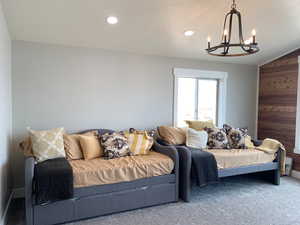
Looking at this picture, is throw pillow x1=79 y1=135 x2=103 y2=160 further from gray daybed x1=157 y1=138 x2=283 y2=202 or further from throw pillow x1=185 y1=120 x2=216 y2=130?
throw pillow x1=185 y1=120 x2=216 y2=130

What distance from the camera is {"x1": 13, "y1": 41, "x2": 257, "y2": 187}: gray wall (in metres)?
3.38

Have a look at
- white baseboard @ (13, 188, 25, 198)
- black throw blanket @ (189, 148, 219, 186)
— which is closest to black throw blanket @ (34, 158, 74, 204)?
white baseboard @ (13, 188, 25, 198)

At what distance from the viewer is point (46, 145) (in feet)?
9.70

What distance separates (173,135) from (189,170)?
2.61 feet

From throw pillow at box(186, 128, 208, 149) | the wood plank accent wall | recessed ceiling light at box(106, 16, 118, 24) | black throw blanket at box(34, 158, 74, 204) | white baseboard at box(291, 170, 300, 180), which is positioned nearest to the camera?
black throw blanket at box(34, 158, 74, 204)

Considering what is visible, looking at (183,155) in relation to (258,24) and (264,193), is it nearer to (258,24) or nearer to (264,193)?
(264,193)

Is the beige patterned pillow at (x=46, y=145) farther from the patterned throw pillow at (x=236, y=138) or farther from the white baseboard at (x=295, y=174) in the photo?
the white baseboard at (x=295, y=174)

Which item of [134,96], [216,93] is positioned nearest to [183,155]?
[134,96]

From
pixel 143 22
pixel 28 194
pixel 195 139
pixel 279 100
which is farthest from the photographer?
pixel 279 100

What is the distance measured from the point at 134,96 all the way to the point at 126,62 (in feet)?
1.94

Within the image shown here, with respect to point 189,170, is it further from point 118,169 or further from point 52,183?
point 52,183

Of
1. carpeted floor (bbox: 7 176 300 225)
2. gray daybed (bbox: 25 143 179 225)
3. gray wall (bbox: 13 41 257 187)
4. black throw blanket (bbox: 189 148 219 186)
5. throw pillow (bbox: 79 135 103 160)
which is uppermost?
gray wall (bbox: 13 41 257 187)

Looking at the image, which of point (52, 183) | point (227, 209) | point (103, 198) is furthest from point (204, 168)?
point (52, 183)

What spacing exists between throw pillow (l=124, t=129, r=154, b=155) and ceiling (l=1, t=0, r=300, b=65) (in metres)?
1.45
